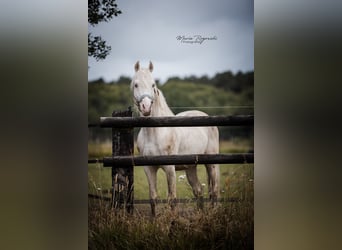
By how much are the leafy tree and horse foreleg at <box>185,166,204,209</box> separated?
3.73 feet

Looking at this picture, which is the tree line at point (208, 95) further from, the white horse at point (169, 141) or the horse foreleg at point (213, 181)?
the horse foreleg at point (213, 181)

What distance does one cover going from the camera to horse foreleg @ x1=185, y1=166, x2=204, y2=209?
363 cm

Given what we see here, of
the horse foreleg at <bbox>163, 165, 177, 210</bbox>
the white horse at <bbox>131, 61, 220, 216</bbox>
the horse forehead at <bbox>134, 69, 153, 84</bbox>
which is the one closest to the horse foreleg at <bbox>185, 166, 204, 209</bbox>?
the white horse at <bbox>131, 61, 220, 216</bbox>

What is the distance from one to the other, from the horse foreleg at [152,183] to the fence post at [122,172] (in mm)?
140

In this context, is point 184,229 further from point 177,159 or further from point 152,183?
point 177,159

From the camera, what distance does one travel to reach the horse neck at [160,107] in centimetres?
360

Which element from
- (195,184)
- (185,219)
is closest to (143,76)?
(195,184)

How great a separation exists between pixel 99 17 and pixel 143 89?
2.16 ft

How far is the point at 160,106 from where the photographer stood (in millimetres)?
3604
